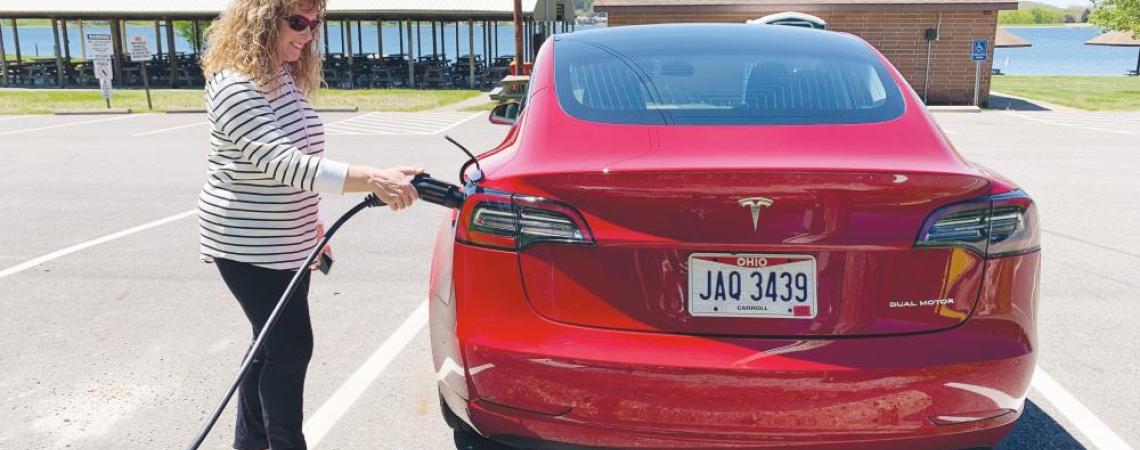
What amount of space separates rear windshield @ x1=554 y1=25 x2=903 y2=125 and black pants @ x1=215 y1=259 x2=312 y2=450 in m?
1.03

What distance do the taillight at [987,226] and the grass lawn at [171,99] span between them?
1921cm

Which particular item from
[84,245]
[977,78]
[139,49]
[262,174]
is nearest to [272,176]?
[262,174]

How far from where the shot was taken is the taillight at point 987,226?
7.80 ft

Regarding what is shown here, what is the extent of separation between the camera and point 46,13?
95.7 feet

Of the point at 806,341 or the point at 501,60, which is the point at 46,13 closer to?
the point at 501,60

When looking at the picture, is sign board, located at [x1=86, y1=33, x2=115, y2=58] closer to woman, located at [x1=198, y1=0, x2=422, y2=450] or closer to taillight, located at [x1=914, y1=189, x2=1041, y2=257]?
woman, located at [x1=198, y1=0, x2=422, y2=450]

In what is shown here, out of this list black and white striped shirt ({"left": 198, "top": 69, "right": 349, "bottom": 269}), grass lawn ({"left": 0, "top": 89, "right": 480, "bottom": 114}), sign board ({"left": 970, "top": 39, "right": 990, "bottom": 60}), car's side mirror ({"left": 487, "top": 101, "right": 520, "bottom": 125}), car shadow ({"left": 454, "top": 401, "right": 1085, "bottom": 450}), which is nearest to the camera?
black and white striped shirt ({"left": 198, "top": 69, "right": 349, "bottom": 269})

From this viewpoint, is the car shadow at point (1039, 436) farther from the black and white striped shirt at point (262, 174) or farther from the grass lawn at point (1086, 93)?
the grass lawn at point (1086, 93)

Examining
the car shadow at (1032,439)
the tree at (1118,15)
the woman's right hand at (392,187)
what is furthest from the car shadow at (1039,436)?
the tree at (1118,15)

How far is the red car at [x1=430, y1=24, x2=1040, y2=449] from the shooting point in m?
2.34

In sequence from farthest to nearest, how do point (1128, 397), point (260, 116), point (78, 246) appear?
1. point (78, 246)
2. point (1128, 397)
3. point (260, 116)

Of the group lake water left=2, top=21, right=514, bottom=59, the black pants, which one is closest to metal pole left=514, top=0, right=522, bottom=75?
the black pants

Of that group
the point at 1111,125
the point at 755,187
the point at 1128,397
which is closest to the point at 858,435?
the point at 755,187

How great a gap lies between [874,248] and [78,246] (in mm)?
5939
